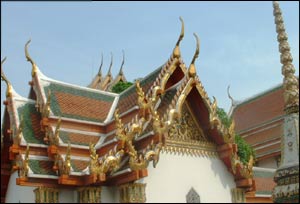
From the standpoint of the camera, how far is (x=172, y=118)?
912cm

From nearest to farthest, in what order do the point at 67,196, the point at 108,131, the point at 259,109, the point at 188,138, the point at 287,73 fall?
the point at 287,73 → the point at 67,196 → the point at 188,138 → the point at 108,131 → the point at 259,109

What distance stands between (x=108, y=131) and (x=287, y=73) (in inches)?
239

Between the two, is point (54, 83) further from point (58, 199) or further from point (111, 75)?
point (111, 75)

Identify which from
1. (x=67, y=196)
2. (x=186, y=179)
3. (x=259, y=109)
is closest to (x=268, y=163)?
(x=259, y=109)

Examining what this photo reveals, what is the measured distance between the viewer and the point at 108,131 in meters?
10.6

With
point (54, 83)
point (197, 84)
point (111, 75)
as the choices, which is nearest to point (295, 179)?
point (197, 84)

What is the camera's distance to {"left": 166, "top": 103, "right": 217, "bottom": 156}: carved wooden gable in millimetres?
9539

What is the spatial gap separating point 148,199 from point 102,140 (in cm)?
226

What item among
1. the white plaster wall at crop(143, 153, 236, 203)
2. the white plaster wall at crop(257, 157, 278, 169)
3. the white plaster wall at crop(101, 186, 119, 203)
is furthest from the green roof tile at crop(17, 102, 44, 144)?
the white plaster wall at crop(257, 157, 278, 169)

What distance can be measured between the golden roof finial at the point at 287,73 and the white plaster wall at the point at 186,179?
167 inches

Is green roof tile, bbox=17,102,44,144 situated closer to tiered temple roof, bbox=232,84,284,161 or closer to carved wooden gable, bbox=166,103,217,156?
carved wooden gable, bbox=166,103,217,156

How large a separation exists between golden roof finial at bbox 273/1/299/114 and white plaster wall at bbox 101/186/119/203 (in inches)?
186

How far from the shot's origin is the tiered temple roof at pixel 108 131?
8711mm

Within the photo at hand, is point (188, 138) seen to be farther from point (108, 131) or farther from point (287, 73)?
point (287, 73)
